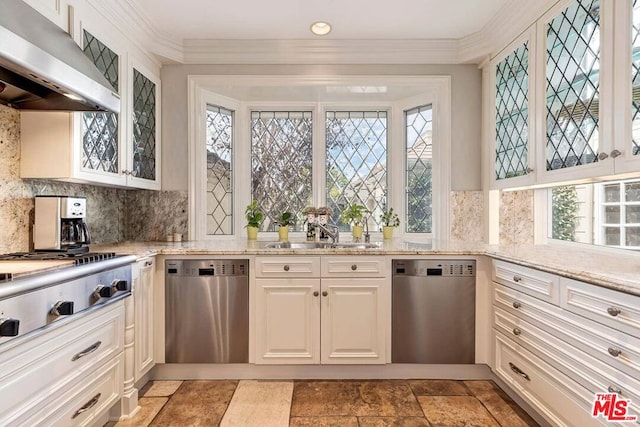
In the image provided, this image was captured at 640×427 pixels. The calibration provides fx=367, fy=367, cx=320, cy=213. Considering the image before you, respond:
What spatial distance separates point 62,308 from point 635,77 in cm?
245

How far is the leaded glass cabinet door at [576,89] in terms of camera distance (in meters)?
1.65

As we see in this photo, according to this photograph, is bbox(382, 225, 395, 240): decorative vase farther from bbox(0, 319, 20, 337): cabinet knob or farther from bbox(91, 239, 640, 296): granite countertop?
bbox(0, 319, 20, 337): cabinet knob

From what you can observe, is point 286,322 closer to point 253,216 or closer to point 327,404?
point 327,404

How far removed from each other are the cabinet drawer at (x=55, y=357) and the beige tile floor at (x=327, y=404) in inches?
20.9

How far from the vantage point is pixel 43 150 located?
1.90 meters

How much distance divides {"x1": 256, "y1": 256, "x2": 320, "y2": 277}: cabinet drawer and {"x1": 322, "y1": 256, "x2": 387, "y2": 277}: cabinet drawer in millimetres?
70

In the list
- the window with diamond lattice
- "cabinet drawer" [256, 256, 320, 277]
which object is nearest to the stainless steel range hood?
"cabinet drawer" [256, 256, 320, 277]

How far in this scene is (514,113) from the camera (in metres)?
2.45

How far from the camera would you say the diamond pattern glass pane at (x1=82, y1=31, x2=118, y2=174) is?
202 centimetres

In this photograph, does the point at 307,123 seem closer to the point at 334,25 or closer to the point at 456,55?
the point at 334,25

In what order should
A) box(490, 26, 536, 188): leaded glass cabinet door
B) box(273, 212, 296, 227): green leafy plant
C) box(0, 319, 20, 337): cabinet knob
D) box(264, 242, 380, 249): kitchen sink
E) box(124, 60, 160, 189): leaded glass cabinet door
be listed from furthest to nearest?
box(273, 212, 296, 227): green leafy plant < box(264, 242, 380, 249): kitchen sink < box(124, 60, 160, 189): leaded glass cabinet door < box(490, 26, 536, 188): leaded glass cabinet door < box(0, 319, 20, 337): cabinet knob

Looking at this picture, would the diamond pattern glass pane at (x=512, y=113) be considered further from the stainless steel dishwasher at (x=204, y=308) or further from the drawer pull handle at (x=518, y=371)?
the stainless steel dishwasher at (x=204, y=308)

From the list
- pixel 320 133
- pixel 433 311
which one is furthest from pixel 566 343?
pixel 320 133

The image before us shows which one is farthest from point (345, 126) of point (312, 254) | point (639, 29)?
point (639, 29)
